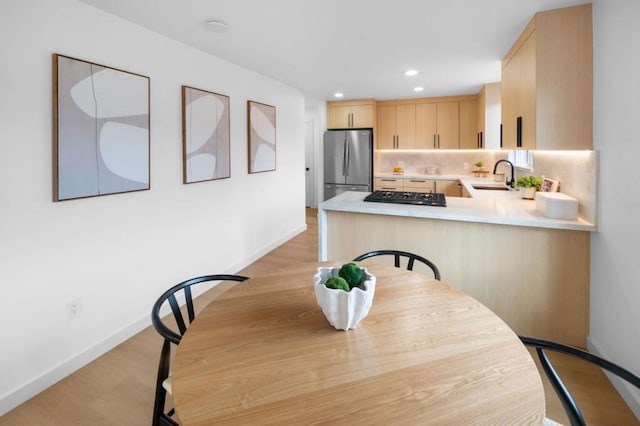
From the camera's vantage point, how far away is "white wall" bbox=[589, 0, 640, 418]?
1769mm

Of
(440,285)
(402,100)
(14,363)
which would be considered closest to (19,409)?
(14,363)

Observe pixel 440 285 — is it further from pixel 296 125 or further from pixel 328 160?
pixel 328 160

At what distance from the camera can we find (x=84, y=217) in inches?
89.0

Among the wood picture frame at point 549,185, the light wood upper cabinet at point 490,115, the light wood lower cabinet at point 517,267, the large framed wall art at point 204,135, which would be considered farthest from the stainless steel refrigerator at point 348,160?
Result: the light wood lower cabinet at point 517,267

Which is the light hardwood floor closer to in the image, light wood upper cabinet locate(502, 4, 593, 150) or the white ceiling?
light wood upper cabinet locate(502, 4, 593, 150)

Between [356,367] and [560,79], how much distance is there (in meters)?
2.42

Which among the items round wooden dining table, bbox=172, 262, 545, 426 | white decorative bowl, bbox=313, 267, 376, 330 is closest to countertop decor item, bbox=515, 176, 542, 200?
round wooden dining table, bbox=172, 262, 545, 426

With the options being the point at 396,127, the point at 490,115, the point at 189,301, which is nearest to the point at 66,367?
the point at 189,301

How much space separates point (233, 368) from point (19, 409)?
177cm

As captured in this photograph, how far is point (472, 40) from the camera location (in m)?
3.02

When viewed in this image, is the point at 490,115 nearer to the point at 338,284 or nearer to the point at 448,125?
the point at 448,125

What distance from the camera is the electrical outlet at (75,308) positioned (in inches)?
87.0

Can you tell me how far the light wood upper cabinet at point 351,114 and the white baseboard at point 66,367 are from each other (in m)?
4.86

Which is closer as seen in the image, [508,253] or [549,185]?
[508,253]
